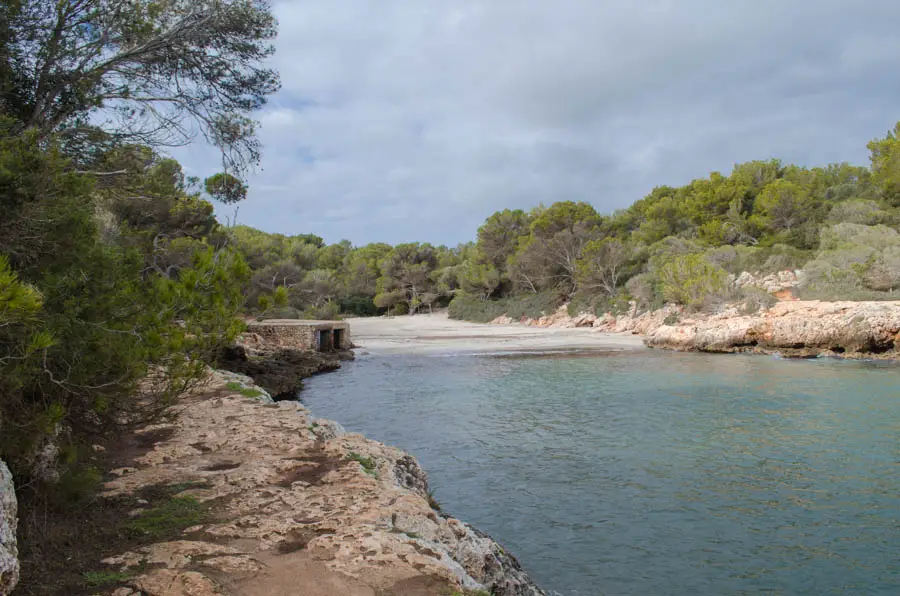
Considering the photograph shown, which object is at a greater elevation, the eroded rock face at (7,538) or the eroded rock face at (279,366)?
the eroded rock face at (7,538)

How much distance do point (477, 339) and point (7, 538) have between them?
3061cm

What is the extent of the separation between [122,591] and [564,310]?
42.2 metres

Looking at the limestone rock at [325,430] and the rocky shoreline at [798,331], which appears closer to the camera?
the limestone rock at [325,430]

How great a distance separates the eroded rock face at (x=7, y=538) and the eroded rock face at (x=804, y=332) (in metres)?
25.1

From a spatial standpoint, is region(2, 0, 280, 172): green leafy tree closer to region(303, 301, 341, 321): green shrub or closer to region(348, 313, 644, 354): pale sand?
region(348, 313, 644, 354): pale sand

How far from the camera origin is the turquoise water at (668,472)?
18.0 feet

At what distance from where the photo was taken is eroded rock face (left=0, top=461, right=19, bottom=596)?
2.46 meters

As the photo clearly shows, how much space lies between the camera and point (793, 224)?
38.8 metres

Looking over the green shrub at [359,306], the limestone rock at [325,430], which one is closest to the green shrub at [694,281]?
the limestone rock at [325,430]

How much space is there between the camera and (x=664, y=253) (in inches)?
1559

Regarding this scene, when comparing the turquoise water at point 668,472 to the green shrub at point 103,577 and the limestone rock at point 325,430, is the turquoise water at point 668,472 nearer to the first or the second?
the limestone rock at point 325,430

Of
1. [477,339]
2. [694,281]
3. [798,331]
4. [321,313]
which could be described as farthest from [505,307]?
[798,331]

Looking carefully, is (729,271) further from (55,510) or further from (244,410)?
(55,510)

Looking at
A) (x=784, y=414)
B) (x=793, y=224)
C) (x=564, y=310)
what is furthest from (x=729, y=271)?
(x=784, y=414)
